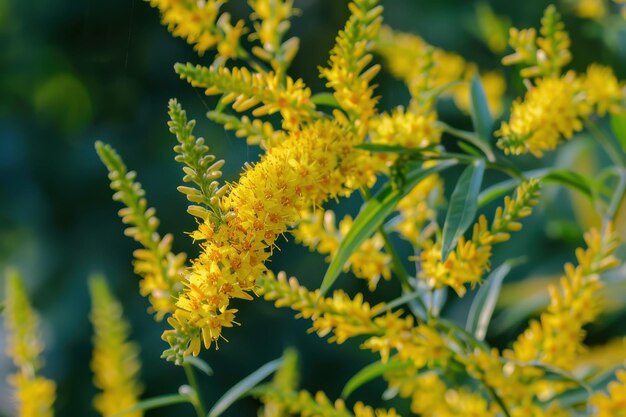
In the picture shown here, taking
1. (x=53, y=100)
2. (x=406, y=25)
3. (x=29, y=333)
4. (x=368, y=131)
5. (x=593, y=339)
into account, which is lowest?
(x=593, y=339)

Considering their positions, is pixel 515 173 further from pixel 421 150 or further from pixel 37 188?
pixel 37 188

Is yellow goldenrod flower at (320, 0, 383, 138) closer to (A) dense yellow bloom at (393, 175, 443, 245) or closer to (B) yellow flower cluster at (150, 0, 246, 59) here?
(B) yellow flower cluster at (150, 0, 246, 59)

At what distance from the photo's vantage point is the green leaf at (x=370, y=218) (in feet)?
2.43

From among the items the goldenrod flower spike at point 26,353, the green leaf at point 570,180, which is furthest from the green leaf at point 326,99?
the goldenrod flower spike at point 26,353

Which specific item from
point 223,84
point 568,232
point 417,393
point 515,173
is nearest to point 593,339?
point 568,232

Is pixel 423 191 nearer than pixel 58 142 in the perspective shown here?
Yes

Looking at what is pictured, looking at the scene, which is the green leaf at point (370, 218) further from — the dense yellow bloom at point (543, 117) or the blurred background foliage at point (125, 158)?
the blurred background foliage at point (125, 158)

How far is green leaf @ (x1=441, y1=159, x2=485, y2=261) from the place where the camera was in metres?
0.72

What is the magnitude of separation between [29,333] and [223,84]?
0.52 meters

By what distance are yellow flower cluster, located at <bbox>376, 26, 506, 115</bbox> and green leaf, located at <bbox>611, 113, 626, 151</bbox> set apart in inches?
6.2

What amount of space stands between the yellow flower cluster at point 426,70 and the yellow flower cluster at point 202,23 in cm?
20

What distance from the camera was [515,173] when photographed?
869 millimetres

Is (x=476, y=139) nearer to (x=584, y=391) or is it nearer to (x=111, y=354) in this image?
(x=584, y=391)

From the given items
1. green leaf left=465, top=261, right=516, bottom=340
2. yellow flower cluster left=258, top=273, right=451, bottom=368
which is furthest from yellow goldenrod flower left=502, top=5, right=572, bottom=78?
yellow flower cluster left=258, top=273, right=451, bottom=368
